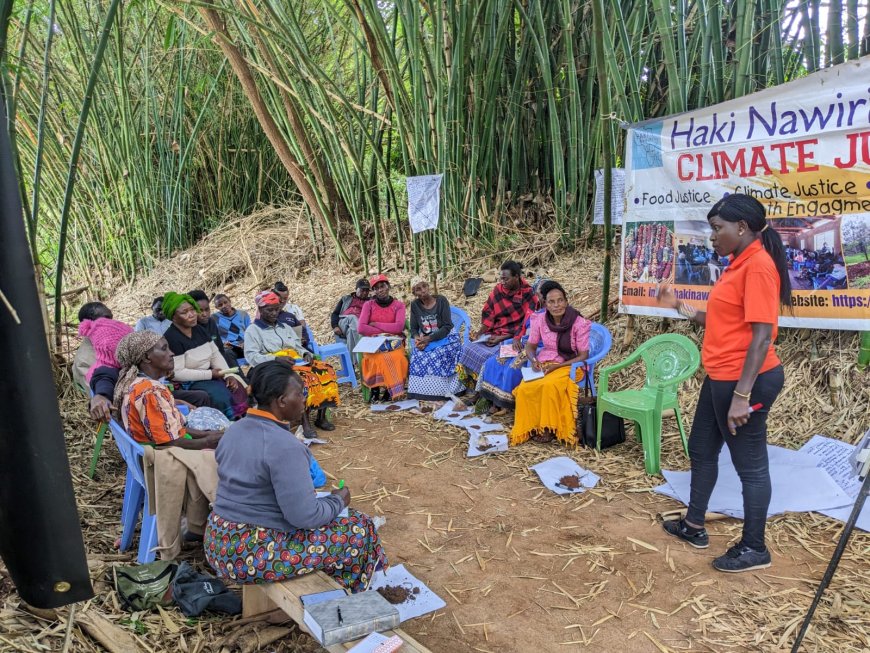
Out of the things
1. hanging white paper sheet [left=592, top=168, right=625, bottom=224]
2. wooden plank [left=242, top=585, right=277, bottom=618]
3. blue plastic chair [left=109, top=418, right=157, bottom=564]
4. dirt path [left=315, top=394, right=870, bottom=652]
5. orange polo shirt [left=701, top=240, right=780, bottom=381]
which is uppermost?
hanging white paper sheet [left=592, top=168, right=625, bottom=224]

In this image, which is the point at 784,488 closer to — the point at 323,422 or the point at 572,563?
the point at 572,563

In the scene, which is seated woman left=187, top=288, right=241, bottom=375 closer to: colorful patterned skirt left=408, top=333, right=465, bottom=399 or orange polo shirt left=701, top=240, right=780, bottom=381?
colorful patterned skirt left=408, top=333, right=465, bottom=399

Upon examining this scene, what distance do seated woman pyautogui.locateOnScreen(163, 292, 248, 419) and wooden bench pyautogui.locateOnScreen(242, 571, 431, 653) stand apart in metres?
1.80

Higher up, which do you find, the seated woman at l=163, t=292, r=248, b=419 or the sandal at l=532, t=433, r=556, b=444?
the seated woman at l=163, t=292, r=248, b=419

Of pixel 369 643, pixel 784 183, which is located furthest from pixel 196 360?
pixel 784 183

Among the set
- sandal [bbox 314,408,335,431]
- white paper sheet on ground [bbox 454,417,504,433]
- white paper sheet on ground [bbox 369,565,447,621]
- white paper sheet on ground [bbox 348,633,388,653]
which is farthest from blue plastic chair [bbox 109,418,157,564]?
white paper sheet on ground [bbox 454,417,504,433]

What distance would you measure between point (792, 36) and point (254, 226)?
296 inches

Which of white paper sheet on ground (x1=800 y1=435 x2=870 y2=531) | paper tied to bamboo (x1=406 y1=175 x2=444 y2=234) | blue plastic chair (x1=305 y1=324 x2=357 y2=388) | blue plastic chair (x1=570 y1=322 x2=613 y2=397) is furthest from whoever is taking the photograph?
paper tied to bamboo (x1=406 y1=175 x2=444 y2=234)

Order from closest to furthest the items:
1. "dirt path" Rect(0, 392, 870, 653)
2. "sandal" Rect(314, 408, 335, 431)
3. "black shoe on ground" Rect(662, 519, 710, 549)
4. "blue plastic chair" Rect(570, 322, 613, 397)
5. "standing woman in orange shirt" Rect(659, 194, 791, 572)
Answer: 1. "dirt path" Rect(0, 392, 870, 653)
2. "standing woman in orange shirt" Rect(659, 194, 791, 572)
3. "black shoe on ground" Rect(662, 519, 710, 549)
4. "blue plastic chair" Rect(570, 322, 613, 397)
5. "sandal" Rect(314, 408, 335, 431)

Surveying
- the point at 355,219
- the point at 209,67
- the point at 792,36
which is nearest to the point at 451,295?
the point at 355,219

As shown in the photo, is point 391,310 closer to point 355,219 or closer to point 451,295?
point 451,295

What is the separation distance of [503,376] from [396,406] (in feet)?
3.40

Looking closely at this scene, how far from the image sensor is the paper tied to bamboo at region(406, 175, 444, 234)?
568cm

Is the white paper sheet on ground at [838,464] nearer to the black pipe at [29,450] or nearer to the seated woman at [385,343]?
the seated woman at [385,343]
